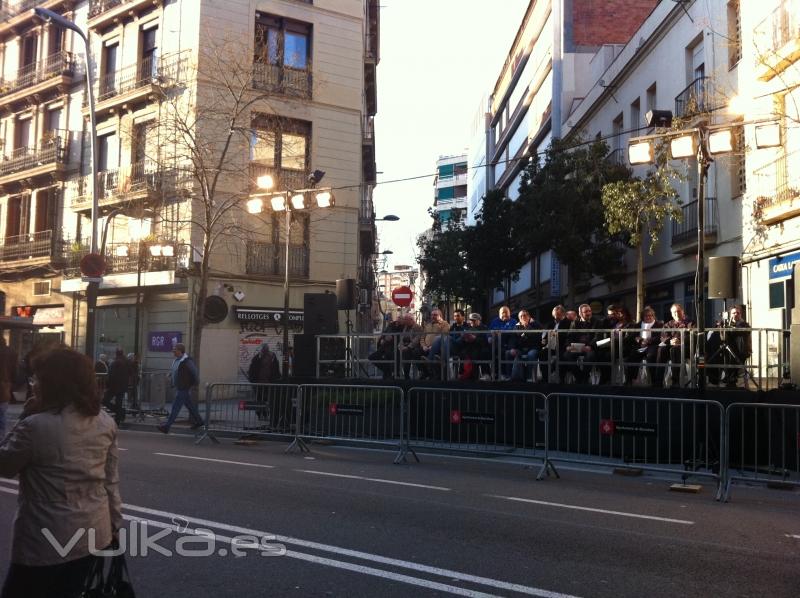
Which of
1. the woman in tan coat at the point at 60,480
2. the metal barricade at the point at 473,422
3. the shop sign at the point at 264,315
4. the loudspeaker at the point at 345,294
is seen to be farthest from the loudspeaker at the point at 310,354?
the woman in tan coat at the point at 60,480

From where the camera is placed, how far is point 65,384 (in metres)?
3.23

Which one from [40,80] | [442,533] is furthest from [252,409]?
[40,80]

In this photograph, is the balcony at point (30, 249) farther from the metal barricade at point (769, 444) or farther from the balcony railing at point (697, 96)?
the metal barricade at point (769, 444)

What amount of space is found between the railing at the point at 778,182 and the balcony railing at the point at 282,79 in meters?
15.4

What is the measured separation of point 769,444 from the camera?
30.9ft

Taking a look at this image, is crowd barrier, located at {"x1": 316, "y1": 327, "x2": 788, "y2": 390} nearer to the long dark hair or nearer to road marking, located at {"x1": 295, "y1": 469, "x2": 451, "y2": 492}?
road marking, located at {"x1": 295, "y1": 469, "x2": 451, "y2": 492}

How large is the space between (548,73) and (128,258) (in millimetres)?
22424

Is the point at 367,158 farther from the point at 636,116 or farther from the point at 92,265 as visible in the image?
the point at 92,265

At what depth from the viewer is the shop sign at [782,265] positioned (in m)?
16.5

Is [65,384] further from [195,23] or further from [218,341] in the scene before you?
[195,23]

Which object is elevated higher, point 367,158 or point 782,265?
point 367,158

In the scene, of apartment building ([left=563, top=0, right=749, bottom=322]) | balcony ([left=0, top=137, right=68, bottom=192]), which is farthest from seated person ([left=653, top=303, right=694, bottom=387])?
balcony ([left=0, top=137, right=68, bottom=192])

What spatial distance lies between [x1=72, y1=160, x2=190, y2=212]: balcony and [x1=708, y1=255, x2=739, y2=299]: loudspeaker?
59.3 ft

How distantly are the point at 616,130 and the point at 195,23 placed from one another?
15.6 m
